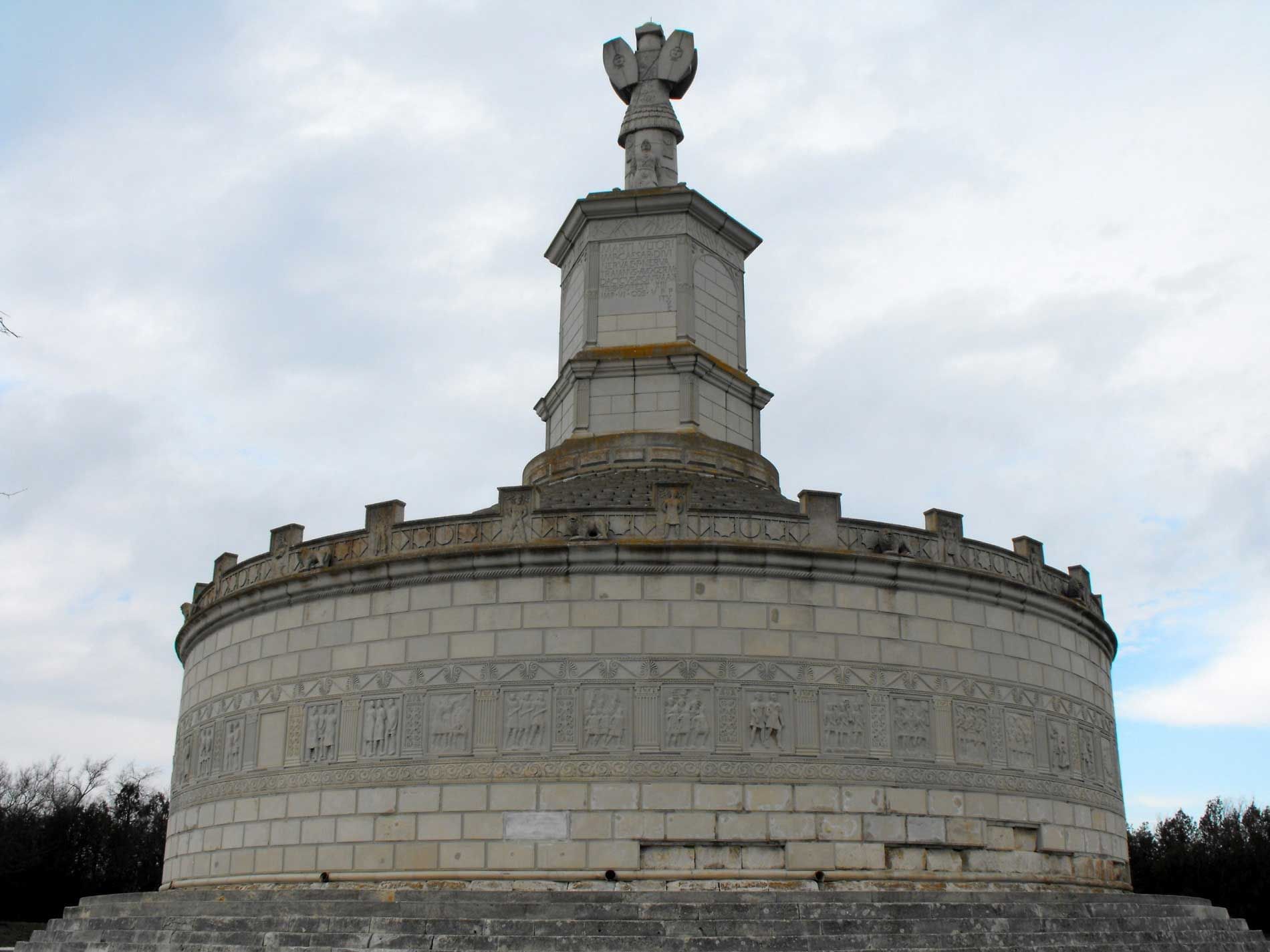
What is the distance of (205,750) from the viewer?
2362 cm

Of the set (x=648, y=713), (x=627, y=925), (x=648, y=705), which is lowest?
(x=627, y=925)

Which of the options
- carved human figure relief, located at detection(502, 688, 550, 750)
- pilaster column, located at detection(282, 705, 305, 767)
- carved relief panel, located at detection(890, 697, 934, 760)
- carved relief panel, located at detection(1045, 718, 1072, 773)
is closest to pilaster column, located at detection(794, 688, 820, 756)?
carved relief panel, located at detection(890, 697, 934, 760)

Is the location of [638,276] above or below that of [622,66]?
below

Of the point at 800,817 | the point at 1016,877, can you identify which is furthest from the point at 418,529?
the point at 1016,877

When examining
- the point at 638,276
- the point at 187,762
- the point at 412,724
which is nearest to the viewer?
the point at 412,724

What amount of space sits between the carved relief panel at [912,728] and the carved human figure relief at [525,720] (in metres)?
5.46

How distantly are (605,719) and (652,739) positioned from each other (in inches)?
30.9

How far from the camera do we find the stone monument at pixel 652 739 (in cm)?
1897

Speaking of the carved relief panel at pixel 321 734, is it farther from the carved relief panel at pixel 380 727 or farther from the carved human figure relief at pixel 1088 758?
the carved human figure relief at pixel 1088 758

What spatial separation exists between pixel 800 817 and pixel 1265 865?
35.2 metres

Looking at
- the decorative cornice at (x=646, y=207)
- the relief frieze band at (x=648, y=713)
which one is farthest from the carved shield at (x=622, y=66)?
the relief frieze band at (x=648, y=713)

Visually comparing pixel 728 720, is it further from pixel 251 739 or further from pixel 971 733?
pixel 251 739

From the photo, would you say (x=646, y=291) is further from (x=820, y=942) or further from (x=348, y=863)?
(x=820, y=942)

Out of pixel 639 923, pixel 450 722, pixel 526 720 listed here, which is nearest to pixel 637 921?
pixel 639 923
